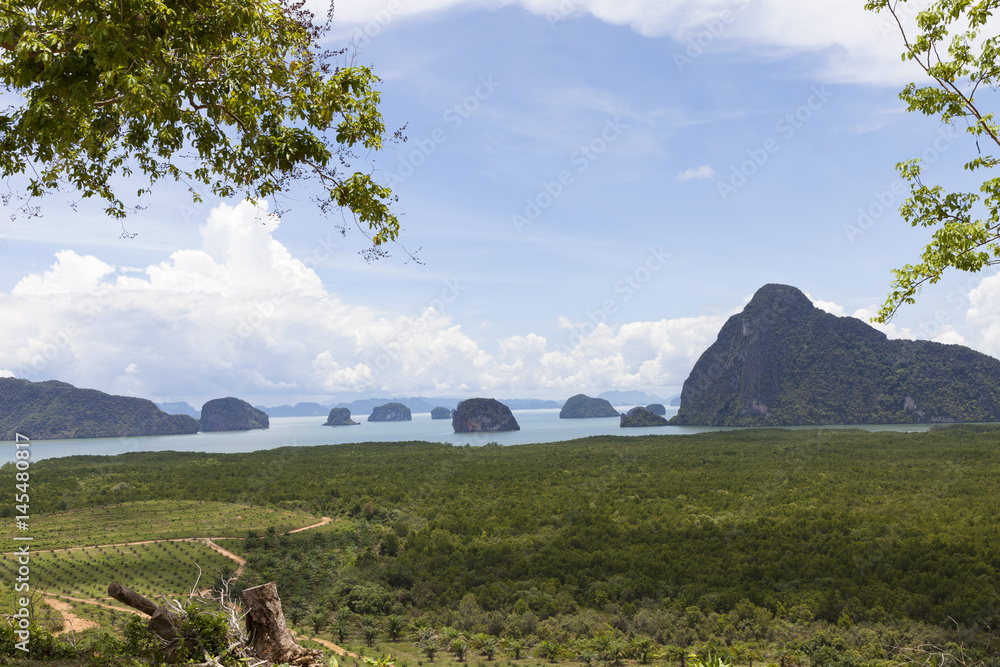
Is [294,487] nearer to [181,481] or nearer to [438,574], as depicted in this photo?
[181,481]

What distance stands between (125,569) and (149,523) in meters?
13.7

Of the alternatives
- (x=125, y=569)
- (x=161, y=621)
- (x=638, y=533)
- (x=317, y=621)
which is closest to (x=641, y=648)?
(x=317, y=621)

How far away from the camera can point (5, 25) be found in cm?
623

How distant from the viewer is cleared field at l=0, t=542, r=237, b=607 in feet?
77.0

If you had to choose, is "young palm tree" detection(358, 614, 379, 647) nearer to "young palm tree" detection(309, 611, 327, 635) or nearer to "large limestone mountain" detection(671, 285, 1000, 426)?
"young palm tree" detection(309, 611, 327, 635)

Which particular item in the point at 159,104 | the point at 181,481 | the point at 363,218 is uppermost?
the point at 159,104

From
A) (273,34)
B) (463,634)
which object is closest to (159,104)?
(273,34)

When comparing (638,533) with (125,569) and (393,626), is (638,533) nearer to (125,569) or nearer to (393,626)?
(393,626)

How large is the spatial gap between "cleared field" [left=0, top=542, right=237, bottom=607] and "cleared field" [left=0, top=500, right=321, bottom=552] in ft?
9.16

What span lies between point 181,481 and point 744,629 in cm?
6136

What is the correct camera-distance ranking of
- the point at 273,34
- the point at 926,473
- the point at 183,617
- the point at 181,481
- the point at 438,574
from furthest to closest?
1. the point at 181,481
2. the point at 926,473
3. the point at 438,574
4. the point at 273,34
5. the point at 183,617

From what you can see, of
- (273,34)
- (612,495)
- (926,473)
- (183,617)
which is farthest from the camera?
(926,473)

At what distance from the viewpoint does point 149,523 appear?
1539 inches

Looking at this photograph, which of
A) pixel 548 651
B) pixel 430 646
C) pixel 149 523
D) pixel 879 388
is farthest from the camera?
pixel 879 388
